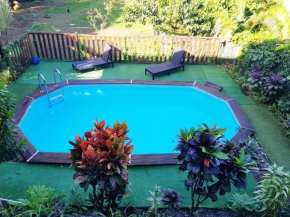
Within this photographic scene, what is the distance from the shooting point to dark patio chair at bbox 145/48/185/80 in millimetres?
8813

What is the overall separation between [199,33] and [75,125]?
793cm

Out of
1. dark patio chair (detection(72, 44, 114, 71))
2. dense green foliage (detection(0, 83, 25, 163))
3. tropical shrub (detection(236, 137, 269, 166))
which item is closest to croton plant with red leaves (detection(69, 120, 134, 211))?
dense green foliage (detection(0, 83, 25, 163))

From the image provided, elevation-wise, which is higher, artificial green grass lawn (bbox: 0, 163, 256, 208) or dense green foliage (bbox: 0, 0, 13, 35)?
dense green foliage (bbox: 0, 0, 13, 35)

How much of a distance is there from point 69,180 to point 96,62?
5.82 metres

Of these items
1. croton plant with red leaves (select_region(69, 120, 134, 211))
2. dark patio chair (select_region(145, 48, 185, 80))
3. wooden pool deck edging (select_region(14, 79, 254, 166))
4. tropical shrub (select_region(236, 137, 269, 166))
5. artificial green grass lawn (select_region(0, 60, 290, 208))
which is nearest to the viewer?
croton plant with red leaves (select_region(69, 120, 134, 211))

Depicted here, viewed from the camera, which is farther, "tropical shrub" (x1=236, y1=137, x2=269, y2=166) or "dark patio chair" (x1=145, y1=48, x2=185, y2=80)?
"dark patio chair" (x1=145, y1=48, x2=185, y2=80)

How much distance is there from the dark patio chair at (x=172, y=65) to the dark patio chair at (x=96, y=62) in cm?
172

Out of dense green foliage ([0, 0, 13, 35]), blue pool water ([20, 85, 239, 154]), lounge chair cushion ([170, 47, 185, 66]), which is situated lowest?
blue pool water ([20, 85, 239, 154])

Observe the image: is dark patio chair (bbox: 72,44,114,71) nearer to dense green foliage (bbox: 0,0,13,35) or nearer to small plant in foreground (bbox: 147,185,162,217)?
dense green foliage (bbox: 0,0,13,35)

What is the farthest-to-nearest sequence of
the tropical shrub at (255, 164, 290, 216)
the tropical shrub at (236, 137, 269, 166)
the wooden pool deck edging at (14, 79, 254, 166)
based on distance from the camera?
the tropical shrub at (236, 137, 269, 166) < the wooden pool deck edging at (14, 79, 254, 166) < the tropical shrub at (255, 164, 290, 216)

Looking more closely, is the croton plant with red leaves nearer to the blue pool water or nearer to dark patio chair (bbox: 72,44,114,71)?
the blue pool water

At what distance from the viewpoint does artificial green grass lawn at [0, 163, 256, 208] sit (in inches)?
162

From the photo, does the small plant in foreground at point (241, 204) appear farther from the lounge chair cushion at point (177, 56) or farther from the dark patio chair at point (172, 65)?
the lounge chair cushion at point (177, 56)

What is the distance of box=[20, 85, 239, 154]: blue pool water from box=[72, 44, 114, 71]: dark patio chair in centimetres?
118
